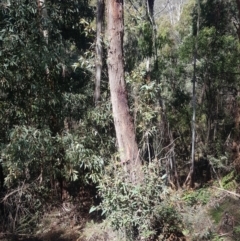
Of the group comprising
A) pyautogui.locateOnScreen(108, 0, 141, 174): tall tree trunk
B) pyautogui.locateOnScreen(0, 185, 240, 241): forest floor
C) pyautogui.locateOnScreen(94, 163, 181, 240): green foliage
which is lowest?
pyautogui.locateOnScreen(0, 185, 240, 241): forest floor

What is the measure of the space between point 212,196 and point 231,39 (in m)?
5.28

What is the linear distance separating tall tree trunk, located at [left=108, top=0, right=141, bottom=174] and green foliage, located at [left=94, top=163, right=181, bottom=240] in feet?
0.95

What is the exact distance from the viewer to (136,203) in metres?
5.30

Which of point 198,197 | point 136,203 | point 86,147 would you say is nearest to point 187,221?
point 136,203

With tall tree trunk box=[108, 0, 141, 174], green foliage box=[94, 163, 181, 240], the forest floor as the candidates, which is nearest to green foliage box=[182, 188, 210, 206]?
the forest floor

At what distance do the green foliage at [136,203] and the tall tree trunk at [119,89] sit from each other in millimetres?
291

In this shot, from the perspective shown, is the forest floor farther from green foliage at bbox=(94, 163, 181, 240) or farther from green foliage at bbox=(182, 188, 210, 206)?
green foliage at bbox=(94, 163, 181, 240)

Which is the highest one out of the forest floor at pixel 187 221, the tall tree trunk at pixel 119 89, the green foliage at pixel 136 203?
the tall tree trunk at pixel 119 89

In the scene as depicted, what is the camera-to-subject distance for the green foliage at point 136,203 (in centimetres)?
527

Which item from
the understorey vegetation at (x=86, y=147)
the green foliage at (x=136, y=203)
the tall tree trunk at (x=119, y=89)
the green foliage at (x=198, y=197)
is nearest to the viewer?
the green foliage at (x=136, y=203)

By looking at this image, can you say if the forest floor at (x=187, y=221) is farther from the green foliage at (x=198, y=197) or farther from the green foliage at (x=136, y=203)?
the green foliage at (x=136, y=203)

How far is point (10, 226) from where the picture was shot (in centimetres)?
759

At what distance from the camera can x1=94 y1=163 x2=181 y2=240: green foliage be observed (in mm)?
5266

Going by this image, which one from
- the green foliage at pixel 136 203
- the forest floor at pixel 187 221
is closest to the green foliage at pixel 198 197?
the forest floor at pixel 187 221
